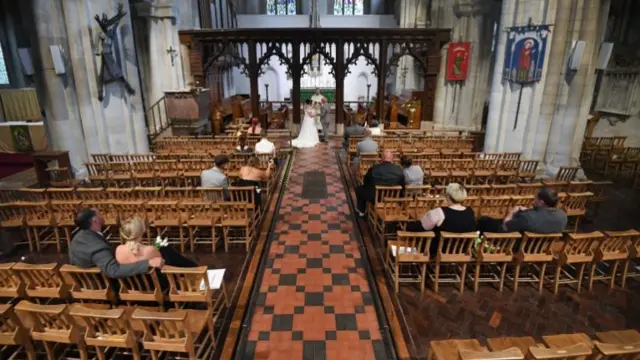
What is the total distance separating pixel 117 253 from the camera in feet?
12.0

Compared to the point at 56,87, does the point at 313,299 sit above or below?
below

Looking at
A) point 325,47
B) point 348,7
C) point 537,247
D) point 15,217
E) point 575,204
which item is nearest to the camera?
point 537,247

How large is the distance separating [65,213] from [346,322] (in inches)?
183

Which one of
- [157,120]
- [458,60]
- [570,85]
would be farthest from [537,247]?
[157,120]

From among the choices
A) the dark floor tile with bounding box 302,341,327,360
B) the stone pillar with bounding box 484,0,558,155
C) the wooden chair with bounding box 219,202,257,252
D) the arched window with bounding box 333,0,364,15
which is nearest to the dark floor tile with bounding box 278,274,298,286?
the wooden chair with bounding box 219,202,257,252

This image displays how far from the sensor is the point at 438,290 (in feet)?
15.6

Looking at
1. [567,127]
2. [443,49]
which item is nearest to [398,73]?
[443,49]

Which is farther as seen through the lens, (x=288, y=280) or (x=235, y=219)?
(x=235, y=219)

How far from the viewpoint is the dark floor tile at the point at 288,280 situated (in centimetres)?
495

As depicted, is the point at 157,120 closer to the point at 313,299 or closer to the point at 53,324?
the point at 313,299

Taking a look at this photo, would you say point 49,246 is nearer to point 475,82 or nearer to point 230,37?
point 230,37

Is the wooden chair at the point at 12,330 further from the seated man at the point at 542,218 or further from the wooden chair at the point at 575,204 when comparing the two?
the wooden chair at the point at 575,204

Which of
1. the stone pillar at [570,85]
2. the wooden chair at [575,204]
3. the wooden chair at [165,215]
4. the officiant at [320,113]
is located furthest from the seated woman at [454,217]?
the officiant at [320,113]

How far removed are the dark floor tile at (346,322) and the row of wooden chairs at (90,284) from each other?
4.75 ft
